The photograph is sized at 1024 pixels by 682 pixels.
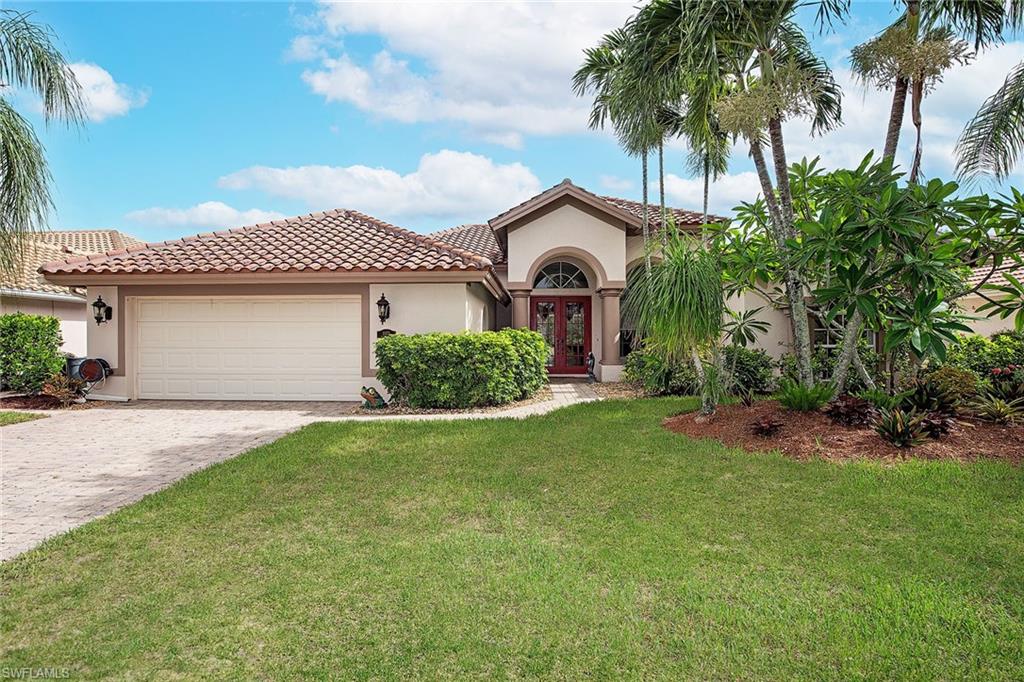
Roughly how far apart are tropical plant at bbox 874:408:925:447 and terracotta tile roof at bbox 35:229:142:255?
3055cm

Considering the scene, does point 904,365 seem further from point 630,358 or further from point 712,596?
point 712,596

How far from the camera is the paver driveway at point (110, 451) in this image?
18.1 feet

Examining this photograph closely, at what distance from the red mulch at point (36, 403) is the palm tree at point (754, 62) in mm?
13569

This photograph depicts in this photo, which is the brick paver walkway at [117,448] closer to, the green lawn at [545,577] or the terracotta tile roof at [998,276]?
the green lawn at [545,577]

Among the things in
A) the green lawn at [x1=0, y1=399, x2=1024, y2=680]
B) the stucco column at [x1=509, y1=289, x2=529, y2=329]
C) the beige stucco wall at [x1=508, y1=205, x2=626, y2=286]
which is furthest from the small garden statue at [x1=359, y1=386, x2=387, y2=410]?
the beige stucco wall at [x1=508, y1=205, x2=626, y2=286]

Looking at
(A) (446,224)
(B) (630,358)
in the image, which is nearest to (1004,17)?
(B) (630,358)

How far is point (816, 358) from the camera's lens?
13.9 meters

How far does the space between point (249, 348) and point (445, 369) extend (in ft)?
17.3

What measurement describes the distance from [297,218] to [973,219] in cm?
1507

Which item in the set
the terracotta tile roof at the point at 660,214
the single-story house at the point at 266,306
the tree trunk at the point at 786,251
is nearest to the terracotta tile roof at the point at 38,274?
the single-story house at the point at 266,306

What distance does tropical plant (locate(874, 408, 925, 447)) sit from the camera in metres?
6.88

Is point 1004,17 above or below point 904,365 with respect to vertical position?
above

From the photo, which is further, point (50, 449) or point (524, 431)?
point (524, 431)

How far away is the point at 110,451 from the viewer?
8.09 metres
